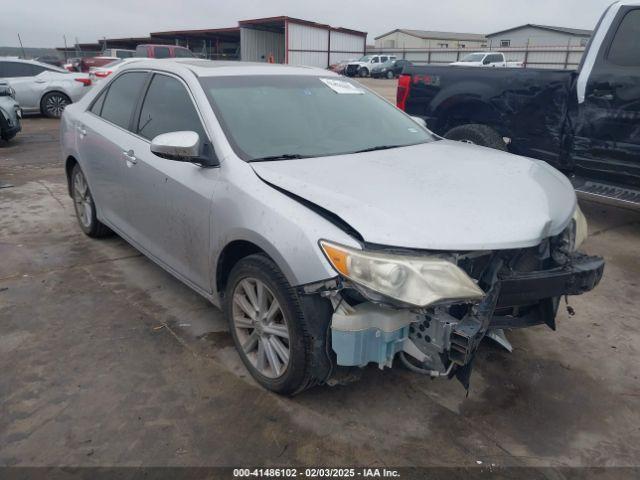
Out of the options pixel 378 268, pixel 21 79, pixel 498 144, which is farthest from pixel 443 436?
pixel 21 79

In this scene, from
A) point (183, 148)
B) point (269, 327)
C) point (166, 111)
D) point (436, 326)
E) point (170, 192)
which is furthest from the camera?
point (166, 111)

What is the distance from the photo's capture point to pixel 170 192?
331cm

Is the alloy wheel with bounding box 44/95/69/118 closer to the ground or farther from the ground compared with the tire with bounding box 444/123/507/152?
closer to the ground

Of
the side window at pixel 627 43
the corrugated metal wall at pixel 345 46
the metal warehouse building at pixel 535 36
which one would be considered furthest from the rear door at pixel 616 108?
the metal warehouse building at pixel 535 36

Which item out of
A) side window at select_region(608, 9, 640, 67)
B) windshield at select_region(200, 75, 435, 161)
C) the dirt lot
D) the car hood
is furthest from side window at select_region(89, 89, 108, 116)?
side window at select_region(608, 9, 640, 67)

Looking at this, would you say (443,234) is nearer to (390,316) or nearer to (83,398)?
(390,316)

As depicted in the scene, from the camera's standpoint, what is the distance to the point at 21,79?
13273mm

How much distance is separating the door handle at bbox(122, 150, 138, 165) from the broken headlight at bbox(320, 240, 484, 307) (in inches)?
80.9

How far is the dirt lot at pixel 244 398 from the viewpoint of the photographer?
8.04 feet

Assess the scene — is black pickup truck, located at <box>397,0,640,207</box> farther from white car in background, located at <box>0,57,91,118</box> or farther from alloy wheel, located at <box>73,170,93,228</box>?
white car in background, located at <box>0,57,91,118</box>

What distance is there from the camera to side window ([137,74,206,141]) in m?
3.30

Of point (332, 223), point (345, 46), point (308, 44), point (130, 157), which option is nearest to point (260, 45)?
point (308, 44)

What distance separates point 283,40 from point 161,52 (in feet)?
68.9

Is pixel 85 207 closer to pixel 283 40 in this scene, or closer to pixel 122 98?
pixel 122 98
